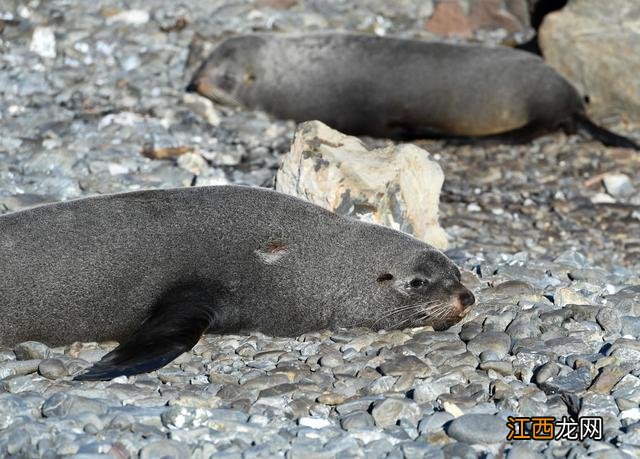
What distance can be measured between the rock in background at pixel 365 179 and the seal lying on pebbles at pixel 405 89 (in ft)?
13.7

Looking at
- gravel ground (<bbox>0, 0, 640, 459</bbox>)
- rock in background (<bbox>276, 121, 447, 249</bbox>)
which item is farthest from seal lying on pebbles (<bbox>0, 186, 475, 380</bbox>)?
rock in background (<bbox>276, 121, 447, 249</bbox>)

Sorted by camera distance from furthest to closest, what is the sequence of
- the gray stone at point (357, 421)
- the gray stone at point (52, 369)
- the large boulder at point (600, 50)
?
1. the large boulder at point (600, 50)
2. the gray stone at point (52, 369)
3. the gray stone at point (357, 421)

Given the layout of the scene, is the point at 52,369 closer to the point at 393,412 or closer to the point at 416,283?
the point at 393,412

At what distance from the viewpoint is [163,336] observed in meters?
5.36

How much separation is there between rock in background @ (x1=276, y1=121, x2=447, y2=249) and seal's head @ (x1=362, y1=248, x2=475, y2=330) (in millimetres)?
970

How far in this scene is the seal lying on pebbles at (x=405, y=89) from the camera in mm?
11797

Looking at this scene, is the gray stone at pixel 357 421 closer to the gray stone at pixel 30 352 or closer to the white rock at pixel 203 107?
the gray stone at pixel 30 352

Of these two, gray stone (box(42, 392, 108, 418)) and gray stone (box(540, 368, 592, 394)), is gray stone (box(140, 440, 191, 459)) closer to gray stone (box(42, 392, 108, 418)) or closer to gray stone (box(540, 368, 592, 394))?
gray stone (box(42, 392, 108, 418))

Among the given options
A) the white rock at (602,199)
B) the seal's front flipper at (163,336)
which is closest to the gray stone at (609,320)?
the seal's front flipper at (163,336)

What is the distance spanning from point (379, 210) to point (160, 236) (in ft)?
5.72

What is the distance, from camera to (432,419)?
15.5 ft

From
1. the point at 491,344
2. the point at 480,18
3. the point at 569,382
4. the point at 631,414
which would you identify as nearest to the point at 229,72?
the point at 480,18

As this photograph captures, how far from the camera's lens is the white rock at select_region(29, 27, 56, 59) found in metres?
12.5

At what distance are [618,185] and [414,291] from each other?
475cm
